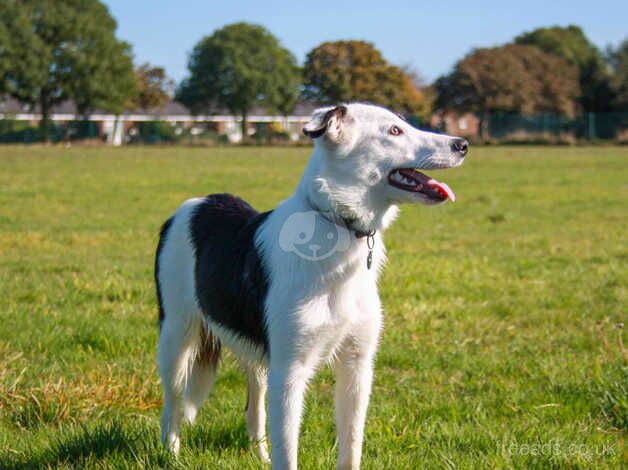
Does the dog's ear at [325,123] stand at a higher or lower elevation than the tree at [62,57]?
lower

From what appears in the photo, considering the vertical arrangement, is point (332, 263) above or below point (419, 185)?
below

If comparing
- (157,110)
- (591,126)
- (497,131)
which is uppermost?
(157,110)

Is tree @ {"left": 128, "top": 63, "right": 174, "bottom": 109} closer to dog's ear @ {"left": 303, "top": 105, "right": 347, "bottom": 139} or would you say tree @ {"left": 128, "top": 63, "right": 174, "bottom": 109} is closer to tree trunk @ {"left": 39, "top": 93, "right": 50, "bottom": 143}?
tree trunk @ {"left": 39, "top": 93, "right": 50, "bottom": 143}

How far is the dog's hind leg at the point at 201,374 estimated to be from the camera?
14.6 feet

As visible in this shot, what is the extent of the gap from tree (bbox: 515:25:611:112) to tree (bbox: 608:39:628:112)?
1.05m

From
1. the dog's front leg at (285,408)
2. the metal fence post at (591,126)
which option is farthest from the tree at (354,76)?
the dog's front leg at (285,408)

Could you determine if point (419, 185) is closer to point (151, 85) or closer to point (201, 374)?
point (201, 374)

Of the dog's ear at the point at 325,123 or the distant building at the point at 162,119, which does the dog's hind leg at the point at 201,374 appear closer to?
the dog's ear at the point at 325,123

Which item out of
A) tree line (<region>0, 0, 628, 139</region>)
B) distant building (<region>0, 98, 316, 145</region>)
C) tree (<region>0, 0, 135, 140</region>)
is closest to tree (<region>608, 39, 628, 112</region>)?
tree line (<region>0, 0, 628, 139</region>)

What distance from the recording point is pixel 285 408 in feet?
11.5

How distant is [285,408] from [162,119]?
80465 mm

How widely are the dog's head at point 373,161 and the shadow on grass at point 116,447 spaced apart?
5.13 feet

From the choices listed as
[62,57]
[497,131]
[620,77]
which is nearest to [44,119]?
[62,57]

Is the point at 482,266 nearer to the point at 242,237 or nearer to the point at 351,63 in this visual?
the point at 242,237
